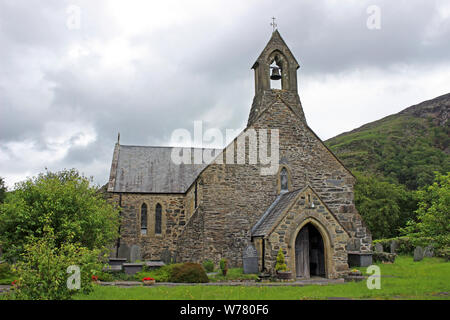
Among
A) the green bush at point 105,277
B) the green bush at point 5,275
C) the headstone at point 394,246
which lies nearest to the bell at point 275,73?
the green bush at point 105,277

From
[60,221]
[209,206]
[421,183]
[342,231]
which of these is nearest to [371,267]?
[342,231]

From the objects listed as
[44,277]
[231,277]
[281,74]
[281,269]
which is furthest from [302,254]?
[281,74]

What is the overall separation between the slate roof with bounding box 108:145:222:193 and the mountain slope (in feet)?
156

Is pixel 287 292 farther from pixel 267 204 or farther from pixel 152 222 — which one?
pixel 152 222

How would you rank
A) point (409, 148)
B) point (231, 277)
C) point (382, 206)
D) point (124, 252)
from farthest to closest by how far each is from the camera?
point (409, 148) < point (382, 206) < point (124, 252) < point (231, 277)

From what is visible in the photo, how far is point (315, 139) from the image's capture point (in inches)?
877

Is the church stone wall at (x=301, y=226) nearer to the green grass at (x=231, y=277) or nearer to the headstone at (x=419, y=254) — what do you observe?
the green grass at (x=231, y=277)

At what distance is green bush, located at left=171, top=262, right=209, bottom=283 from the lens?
15.5 meters

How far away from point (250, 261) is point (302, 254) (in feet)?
9.24

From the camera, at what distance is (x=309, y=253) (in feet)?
63.7

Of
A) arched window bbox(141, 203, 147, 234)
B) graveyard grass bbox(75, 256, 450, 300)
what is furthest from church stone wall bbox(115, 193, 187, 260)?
graveyard grass bbox(75, 256, 450, 300)

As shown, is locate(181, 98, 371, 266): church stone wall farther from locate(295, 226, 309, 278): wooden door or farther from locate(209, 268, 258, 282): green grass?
locate(295, 226, 309, 278): wooden door

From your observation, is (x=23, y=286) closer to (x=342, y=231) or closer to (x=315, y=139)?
(x=342, y=231)
